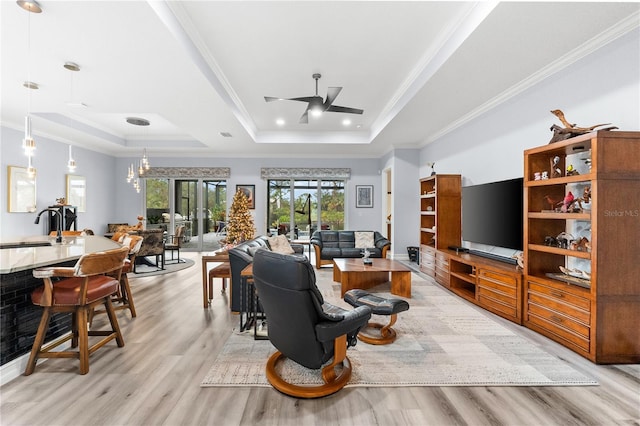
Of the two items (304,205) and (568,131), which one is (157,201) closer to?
(304,205)

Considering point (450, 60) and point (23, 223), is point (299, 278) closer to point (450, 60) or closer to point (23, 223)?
point (450, 60)

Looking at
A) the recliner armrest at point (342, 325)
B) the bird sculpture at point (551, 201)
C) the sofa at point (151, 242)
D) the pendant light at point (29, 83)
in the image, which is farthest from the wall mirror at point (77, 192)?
the bird sculpture at point (551, 201)

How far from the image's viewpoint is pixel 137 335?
9.59ft

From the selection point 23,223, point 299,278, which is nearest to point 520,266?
point 299,278

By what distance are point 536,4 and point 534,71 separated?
1.37 meters

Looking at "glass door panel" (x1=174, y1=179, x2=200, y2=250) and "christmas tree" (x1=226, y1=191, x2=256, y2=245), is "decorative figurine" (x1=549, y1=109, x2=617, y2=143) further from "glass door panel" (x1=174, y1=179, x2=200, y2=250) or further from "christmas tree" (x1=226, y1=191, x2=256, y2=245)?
"glass door panel" (x1=174, y1=179, x2=200, y2=250)

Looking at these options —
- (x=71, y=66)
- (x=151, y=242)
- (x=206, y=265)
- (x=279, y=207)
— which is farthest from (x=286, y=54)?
(x=279, y=207)

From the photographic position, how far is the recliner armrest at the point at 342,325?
185 cm

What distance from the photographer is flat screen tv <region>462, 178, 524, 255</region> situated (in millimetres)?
3503

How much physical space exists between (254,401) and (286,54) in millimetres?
3567

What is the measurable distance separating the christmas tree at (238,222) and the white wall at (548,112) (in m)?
3.98

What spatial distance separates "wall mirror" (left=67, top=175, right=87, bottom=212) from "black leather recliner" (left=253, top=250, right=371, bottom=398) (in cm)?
731

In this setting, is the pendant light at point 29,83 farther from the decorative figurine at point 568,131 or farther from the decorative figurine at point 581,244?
the decorative figurine at point 581,244

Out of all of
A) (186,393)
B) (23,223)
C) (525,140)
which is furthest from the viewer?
(23,223)
